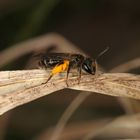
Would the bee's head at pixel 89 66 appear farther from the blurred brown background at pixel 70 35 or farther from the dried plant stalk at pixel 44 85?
the blurred brown background at pixel 70 35

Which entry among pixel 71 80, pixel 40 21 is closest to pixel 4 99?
pixel 71 80

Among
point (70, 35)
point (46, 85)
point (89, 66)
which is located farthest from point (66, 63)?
point (70, 35)

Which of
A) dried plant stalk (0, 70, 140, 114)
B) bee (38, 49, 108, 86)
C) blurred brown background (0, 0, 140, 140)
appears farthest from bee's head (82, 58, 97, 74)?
blurred brown background (0, 0, 140, 140)

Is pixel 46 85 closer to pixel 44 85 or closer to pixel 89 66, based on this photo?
pixel 44 85

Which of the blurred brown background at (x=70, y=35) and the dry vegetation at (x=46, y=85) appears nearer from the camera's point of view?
the dry vegetation at (x=46, y=85)

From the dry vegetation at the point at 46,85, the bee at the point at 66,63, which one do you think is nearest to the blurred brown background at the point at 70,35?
the bee at the point at 66,63

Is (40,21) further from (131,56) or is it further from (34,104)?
(131,56)

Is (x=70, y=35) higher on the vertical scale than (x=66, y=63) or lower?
higher
